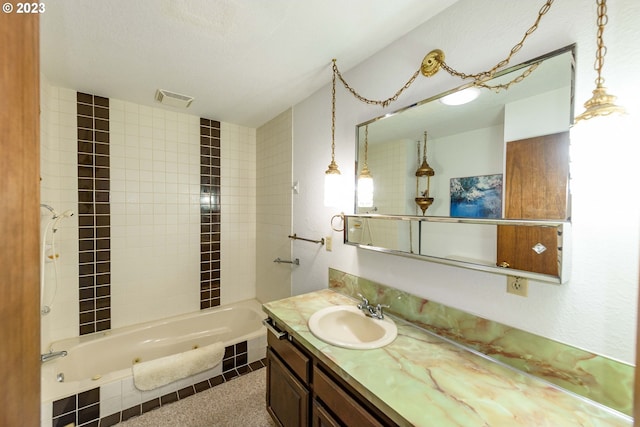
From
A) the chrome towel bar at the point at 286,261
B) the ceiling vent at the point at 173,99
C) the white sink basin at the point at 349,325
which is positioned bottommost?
the white sink basin at the point at 349,325

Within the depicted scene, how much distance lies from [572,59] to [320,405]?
1.68 metres

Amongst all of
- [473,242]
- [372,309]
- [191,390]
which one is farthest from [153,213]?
[473,242]

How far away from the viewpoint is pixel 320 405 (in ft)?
3.60

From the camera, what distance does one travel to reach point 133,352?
2.31m

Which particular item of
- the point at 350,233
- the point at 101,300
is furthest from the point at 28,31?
the point at 101,300

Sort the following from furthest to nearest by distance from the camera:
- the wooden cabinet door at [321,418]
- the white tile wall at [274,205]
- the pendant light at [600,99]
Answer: the white tile wall at [274,205]
the wooden cabinet door at [321,418]
the pendant light at [600,99]

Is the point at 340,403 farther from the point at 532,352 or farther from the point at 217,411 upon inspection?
the point at 217,411

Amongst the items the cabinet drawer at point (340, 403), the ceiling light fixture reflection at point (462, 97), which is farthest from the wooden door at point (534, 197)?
the cabinet drawer at point (340, 403)

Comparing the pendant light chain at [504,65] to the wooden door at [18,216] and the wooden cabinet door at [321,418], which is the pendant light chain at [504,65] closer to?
the wooden door at [18,216]

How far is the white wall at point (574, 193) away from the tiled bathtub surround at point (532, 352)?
0.03 meters

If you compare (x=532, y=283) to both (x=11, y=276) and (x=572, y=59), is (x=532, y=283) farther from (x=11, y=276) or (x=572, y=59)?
(x=11, y=276)

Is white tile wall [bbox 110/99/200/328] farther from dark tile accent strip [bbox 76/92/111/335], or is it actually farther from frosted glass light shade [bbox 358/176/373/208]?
frosted glass light shade [bbox 358/176/373/208]

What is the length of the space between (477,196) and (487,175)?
3.8 inches

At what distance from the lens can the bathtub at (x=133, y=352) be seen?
1.69 meters
